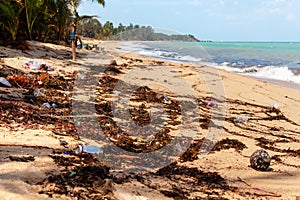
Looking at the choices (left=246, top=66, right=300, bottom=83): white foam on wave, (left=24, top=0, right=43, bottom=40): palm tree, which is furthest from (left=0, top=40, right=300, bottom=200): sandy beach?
(left=246, top=66, right=300, bottom=83): white foam on wave

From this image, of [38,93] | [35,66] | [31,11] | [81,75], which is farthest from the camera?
[31,11]

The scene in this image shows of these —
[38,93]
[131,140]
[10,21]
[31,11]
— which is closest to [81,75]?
[38,93]

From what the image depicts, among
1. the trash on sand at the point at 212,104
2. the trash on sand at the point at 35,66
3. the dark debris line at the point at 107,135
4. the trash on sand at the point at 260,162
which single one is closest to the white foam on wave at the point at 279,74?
the dark debris line at the point at 107,135

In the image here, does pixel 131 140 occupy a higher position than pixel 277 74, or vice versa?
pixel 277 74

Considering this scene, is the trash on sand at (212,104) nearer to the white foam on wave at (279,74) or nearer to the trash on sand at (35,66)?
the trash on sand at (35,66)

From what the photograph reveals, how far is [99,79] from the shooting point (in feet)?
22.7

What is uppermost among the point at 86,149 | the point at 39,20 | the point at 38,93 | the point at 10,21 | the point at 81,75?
the point at 39,20

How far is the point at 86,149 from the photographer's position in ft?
9.37

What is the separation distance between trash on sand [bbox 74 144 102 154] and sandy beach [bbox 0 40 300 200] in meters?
0.07

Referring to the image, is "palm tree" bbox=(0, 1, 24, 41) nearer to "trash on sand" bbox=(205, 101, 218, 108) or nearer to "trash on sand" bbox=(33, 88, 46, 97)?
"trash on sand" bbox=(33, 88, 46, 97)

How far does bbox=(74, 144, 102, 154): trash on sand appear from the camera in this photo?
2.78 m

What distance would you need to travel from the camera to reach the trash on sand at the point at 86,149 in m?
2.78

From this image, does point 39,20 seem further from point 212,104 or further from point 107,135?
point 107,135

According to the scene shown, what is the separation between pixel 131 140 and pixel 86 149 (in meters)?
0.77
